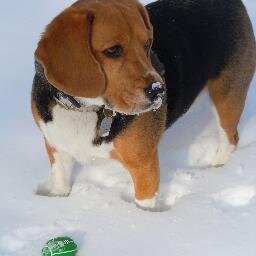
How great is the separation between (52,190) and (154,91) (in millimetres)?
1325

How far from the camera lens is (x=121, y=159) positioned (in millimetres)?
3352

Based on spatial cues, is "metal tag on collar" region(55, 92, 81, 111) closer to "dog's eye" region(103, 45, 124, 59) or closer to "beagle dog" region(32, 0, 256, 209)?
"beagle dog" region(32, 0, 256, 209)

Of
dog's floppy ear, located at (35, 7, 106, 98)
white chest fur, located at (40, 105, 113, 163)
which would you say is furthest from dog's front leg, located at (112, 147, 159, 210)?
dog's floppy ear, located at (35, 7, 106, 98)

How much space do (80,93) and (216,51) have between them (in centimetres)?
131

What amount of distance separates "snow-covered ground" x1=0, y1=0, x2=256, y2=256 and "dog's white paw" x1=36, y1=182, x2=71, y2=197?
0.19 feet

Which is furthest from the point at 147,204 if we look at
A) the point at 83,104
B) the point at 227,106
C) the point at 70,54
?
the point at 70,54

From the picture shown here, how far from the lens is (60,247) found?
3096mm

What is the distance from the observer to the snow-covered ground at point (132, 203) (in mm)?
3324

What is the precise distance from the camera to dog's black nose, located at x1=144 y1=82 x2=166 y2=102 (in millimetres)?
2843

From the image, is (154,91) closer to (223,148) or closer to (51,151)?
(51,151)

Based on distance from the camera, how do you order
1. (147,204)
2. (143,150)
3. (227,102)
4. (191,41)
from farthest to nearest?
(227,102), (191,41), (147,204), (143,150)

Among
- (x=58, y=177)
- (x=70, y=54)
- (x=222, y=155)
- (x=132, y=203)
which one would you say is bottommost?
(x=222, y=155)

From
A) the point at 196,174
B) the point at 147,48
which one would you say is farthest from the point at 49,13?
the point at 147,48

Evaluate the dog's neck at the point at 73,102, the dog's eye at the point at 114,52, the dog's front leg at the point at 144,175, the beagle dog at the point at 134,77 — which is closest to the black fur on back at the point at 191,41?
the beagle dog at the point at 134,77
